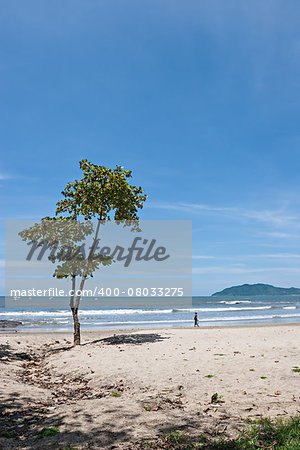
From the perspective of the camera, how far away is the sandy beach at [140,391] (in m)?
6.42

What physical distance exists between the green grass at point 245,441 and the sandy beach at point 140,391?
0.93 feet

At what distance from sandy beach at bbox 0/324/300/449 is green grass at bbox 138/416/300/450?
0.28 meters

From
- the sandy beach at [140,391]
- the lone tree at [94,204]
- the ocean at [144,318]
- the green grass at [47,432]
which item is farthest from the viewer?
the ocean at [144,318]

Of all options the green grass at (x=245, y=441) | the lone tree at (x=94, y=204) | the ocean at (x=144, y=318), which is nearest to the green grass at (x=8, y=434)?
the green grass at (x=245, y=441)

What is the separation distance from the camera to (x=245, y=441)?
571 cm

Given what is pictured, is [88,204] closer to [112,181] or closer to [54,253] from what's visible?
[112,181]

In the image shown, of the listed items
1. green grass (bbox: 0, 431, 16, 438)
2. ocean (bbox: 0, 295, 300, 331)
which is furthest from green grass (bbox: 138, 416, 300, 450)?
ocean (bbox: 0, 295, 300, 331)

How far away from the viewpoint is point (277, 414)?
7348 mm

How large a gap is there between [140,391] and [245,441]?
522 centimetres

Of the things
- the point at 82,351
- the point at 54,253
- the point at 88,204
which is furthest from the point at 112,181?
the point at 82,351

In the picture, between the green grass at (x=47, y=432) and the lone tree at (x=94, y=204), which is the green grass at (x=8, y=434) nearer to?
the green grass at (x=47, y=432)

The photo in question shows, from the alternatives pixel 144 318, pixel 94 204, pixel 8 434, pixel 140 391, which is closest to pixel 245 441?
pixel 8 434

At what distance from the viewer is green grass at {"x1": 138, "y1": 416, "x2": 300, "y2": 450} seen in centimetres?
553

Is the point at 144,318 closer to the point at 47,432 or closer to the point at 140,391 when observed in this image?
the point at 140,391
